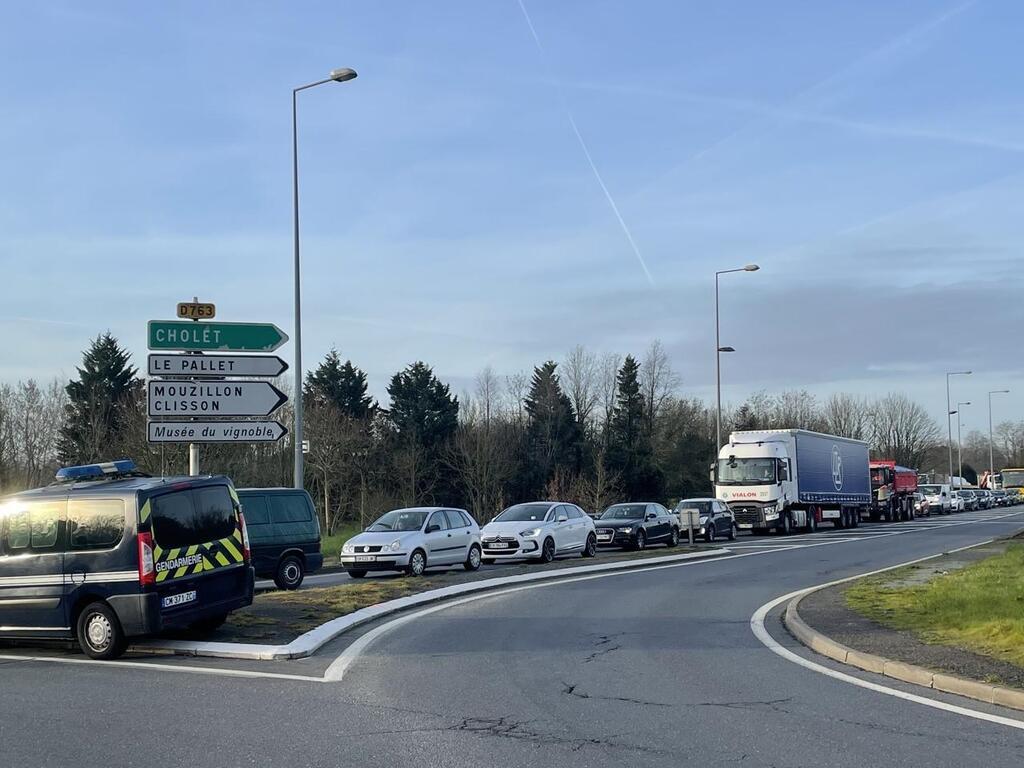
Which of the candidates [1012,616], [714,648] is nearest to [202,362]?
[714,648]

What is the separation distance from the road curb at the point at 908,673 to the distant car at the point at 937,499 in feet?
216

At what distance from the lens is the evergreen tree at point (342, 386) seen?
76500mm

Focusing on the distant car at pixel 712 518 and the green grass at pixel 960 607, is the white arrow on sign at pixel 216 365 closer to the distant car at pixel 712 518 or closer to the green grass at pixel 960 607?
the green grass at pixel 960 607

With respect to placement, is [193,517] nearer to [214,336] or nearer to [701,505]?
[214,336]

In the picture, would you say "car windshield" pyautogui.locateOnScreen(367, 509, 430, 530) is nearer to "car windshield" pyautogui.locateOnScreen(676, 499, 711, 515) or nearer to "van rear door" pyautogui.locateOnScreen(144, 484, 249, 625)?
"van rear door" pyautogui.locateOnScreen(144, 484, 249, 625)

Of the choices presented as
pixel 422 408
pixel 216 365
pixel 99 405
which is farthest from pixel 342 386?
pixel 216 365

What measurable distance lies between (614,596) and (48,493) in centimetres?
918

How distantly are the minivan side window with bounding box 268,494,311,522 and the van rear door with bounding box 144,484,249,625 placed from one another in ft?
26.0

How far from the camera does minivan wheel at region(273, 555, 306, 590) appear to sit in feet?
66.3

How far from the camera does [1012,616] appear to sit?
11.9 metres

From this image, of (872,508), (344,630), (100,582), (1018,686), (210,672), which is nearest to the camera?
(1018,686)

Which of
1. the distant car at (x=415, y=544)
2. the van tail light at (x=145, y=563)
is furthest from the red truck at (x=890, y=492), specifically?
the van tail light at (x=145, y=563)

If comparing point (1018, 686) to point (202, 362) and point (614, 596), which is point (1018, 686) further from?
point (202, 362)

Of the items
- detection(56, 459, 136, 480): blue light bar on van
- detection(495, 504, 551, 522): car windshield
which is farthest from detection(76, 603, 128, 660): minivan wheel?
detection(495, 504, 551, 522): car windshield
